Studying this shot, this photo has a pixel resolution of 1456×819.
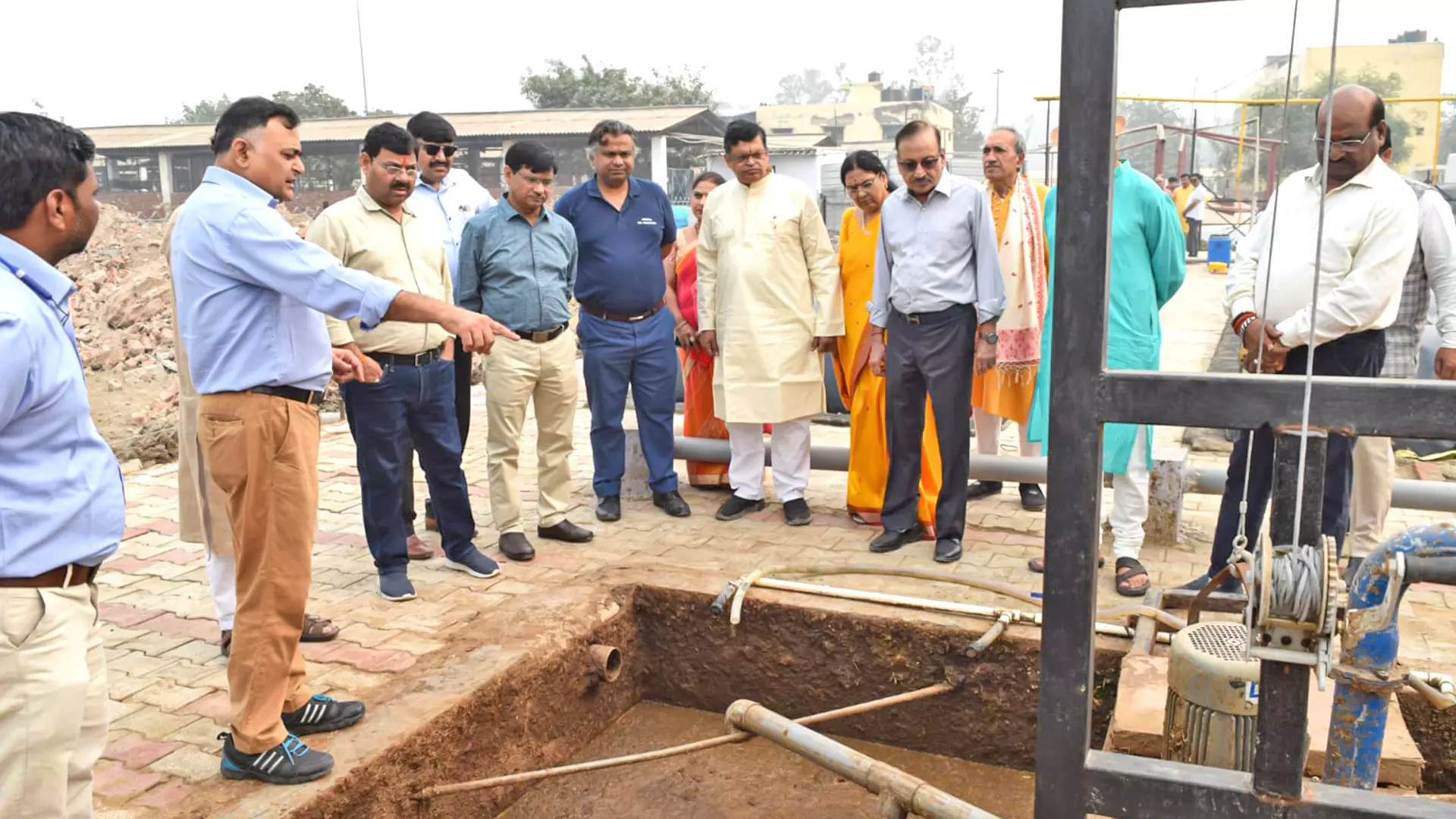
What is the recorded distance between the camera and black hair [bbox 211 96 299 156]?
122 inches

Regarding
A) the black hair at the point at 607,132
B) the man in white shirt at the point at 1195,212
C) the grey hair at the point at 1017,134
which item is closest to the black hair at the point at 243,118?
the black hair at the point at 607,132

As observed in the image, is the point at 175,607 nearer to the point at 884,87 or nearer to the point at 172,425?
the point at 172,425

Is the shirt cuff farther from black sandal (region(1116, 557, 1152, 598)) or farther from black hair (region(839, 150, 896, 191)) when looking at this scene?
black sandal (region(1116, 557, 1152, 598))

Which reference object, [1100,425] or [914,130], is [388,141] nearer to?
[914,130]

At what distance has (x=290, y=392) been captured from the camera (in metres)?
3.10

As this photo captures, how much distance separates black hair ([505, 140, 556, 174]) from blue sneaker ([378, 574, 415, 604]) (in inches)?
76.2

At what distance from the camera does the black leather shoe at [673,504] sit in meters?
5.80

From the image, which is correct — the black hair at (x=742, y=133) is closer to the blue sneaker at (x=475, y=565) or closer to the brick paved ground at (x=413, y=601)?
the brick paved ground at (x=413, y=601)

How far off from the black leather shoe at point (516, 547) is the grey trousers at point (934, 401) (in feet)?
5.46

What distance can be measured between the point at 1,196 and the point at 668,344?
381cm

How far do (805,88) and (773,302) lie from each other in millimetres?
127726

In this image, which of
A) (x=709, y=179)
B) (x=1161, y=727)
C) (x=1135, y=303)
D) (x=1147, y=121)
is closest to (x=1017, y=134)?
(x=1135, y=303)

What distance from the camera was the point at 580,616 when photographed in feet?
13.6

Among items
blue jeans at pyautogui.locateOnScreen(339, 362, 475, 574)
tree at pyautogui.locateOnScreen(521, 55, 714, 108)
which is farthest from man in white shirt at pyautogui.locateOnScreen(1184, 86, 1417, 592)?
tree at pyautogui.locateOnScreen(521, 55, 714, 108)
